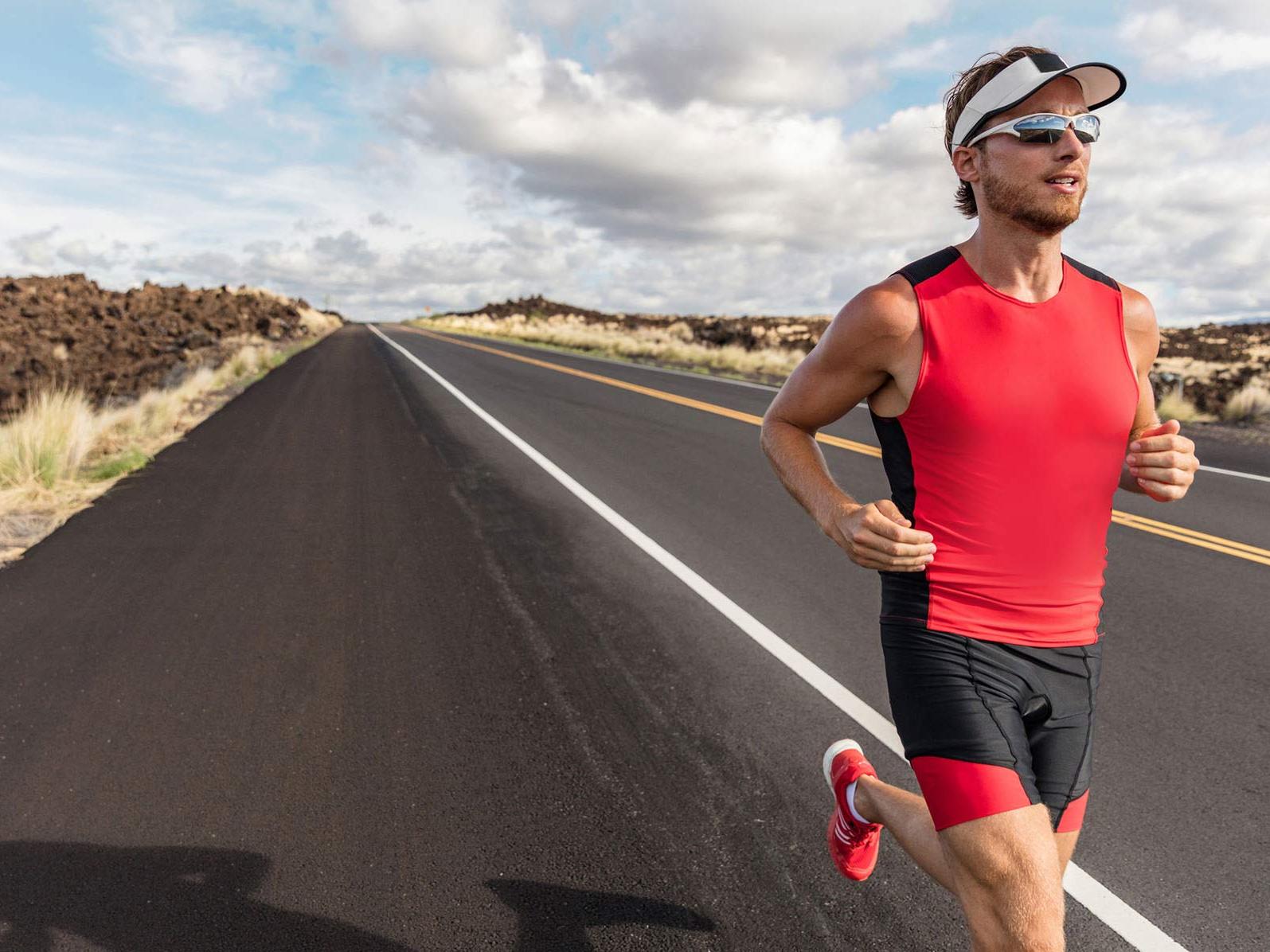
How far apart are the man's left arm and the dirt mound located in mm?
16610

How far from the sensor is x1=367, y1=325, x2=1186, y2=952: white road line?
250cm

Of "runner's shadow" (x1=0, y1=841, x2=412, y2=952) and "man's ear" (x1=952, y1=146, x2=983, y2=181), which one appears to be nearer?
"man's ear" (x1=952, y1=146, x2=983, y2=181)

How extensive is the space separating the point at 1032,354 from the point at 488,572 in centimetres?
439

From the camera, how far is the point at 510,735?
3596 mm

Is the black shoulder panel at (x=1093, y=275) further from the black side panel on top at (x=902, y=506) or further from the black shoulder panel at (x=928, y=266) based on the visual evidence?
the black side panel on top at (x=902, y=506)

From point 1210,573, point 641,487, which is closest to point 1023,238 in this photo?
point 1210,573

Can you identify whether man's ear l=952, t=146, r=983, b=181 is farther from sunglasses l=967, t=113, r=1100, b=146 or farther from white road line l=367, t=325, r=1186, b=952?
white road line l=367, t=325, r=1186, b=952

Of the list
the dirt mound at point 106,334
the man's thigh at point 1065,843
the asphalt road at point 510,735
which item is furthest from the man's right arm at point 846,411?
the dirt mound at point 106,334

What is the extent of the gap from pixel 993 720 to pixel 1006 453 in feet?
1.97

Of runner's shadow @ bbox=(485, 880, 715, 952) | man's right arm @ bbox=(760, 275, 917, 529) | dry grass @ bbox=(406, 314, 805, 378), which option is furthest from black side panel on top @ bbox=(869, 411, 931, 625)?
dry grass @ bbox=(406, 314, 805, 378)

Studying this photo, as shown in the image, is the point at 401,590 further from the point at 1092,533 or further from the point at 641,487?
the point at 1092,533

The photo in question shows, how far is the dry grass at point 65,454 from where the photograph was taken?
734 centimetres

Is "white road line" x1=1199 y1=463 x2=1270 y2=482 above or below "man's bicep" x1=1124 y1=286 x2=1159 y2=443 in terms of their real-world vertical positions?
below

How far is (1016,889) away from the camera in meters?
1.68
